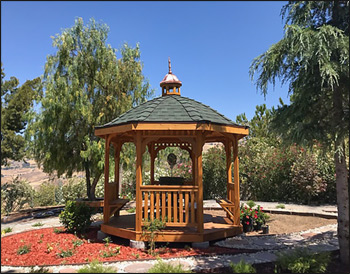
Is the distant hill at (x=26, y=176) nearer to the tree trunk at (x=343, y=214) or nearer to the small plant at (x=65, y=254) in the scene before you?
the small plant at (x=65, y=254)

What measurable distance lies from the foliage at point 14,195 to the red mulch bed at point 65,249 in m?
6.35

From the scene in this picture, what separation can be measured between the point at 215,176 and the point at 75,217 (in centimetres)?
803

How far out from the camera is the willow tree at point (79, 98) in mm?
10008

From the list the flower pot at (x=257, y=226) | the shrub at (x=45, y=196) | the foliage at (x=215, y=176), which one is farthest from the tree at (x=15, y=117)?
the flower pot at (x=257, y=226)

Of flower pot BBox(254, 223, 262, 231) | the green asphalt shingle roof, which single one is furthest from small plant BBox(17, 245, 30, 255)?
flower pot BBox(254, 223, 262, 231)

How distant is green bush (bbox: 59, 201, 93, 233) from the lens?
6465 mm

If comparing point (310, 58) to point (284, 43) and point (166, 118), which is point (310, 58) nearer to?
point (284, 43)

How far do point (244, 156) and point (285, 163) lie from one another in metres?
2.01

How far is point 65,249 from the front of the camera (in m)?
5.24

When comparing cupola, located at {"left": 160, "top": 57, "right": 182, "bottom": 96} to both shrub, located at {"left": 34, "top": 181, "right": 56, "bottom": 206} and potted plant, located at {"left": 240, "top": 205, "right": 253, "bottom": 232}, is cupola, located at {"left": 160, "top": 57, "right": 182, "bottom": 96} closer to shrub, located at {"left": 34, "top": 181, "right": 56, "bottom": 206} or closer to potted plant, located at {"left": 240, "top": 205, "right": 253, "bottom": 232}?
potted plant, located at {"left": 240, "top": 205, "right": 253, "bottom": 232}

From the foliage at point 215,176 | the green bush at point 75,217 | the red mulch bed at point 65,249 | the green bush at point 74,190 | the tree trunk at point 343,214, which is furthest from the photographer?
the green bush at point 74,190

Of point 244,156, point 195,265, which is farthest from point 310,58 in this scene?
point 244,156

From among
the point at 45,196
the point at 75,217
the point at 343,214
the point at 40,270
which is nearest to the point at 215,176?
the point at 75,217

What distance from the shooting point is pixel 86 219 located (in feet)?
21.6
